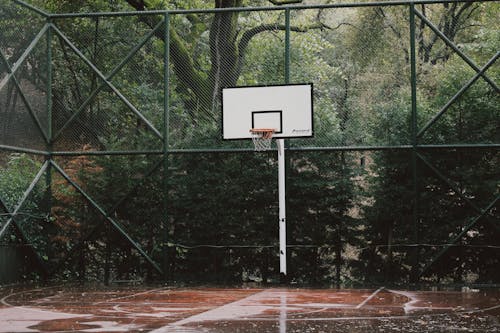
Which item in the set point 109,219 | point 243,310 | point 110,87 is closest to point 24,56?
point 110,87

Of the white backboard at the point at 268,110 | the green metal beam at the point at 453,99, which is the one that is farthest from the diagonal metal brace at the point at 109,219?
the green metal beam at the point at 453,99

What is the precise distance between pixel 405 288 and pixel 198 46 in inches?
200

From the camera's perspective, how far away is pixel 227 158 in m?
11.7

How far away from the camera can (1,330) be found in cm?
609

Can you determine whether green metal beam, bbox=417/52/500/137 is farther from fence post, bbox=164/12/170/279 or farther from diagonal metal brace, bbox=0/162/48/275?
diagonal metal brace, bbox=0/162/48/275

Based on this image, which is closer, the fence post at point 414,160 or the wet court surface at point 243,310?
the wet court surface at point 243,310

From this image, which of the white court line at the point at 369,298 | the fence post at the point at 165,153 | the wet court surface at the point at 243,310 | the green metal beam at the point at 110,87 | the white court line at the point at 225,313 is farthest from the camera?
the green metal beam at the point at 110,87

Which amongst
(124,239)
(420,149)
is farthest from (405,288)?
(124,239)

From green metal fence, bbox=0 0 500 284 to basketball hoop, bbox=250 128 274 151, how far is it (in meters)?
0.31

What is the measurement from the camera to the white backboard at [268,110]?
1105cm

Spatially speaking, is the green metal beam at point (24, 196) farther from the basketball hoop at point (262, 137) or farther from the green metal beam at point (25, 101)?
the basketball hoop at point (262, 137)

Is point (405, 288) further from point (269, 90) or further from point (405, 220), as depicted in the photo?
point (269, 90)

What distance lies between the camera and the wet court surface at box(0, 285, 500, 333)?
6.28 meters

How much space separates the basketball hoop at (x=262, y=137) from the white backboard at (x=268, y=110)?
0.23ft
